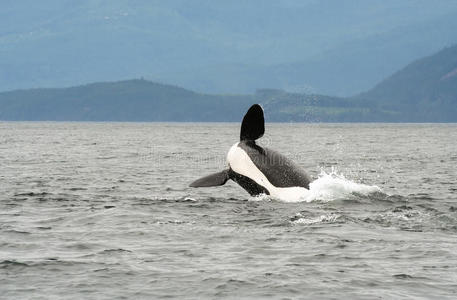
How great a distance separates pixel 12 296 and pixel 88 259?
2408 mm

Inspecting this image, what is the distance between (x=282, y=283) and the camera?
12023 mm

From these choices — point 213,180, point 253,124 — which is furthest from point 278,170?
point 213,180

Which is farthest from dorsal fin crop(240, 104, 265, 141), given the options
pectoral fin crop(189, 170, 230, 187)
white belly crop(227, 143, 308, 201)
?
pectoral fin crop(189, 170, 230, 187)

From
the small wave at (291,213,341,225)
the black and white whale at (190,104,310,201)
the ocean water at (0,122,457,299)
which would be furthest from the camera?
the black and white whale at (190,104,310,201)

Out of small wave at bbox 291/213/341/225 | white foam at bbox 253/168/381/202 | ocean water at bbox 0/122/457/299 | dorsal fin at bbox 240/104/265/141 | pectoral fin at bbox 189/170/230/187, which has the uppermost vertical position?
dorsal fin at bbox 240/104/265/141

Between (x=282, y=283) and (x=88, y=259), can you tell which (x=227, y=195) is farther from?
(x=282, y=283)

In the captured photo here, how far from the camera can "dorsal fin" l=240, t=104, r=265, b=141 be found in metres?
18.9

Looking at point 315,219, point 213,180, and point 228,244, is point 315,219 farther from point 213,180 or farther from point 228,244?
point 228,244

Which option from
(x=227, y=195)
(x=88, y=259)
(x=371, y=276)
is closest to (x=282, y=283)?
(x=371, y=276)

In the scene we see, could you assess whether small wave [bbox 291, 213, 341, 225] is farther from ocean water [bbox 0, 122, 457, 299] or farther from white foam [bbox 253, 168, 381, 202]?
white foam [bbox 253, 168, 381, 202]

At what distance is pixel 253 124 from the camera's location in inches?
763

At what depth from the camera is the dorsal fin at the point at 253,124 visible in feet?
62.1

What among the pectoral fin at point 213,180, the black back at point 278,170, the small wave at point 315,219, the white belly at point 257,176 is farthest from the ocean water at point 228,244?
the pectoral fin at point 213,180

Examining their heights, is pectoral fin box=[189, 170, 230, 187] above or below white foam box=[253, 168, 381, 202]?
above
